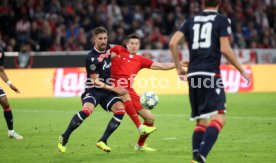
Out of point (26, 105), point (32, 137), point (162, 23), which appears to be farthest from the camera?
point (162, 23)

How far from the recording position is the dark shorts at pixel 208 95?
8.56 metres

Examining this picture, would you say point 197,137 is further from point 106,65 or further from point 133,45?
point 133,45

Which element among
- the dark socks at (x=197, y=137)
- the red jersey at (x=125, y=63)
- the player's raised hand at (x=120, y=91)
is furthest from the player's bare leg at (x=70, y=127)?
the dark socks at (x=197, y=137)

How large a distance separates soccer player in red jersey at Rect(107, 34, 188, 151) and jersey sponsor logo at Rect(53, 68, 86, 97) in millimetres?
11267

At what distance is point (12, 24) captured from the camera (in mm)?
26609

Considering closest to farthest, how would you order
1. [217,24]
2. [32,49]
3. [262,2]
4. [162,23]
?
1. [217,24]
2. [32,49]
3. [162,23]
4. [262,2]

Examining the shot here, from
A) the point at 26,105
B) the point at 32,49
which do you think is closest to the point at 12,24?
the point at 32,49

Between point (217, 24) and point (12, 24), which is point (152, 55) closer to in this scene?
point (12, 24)

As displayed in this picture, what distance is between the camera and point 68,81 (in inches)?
929

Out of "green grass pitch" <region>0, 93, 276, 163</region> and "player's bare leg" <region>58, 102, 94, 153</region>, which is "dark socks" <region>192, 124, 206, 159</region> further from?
"player's bare leg" <region>58, 102, 94, 153</region>

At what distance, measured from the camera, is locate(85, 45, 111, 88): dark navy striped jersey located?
11.3m

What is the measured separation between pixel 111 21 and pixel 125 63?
15.8 m

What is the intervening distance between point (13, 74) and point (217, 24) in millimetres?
15360

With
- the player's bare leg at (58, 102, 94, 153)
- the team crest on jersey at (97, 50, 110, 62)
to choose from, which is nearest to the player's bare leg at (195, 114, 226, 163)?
the player's bare leg at (58, 102, 94, 153)
